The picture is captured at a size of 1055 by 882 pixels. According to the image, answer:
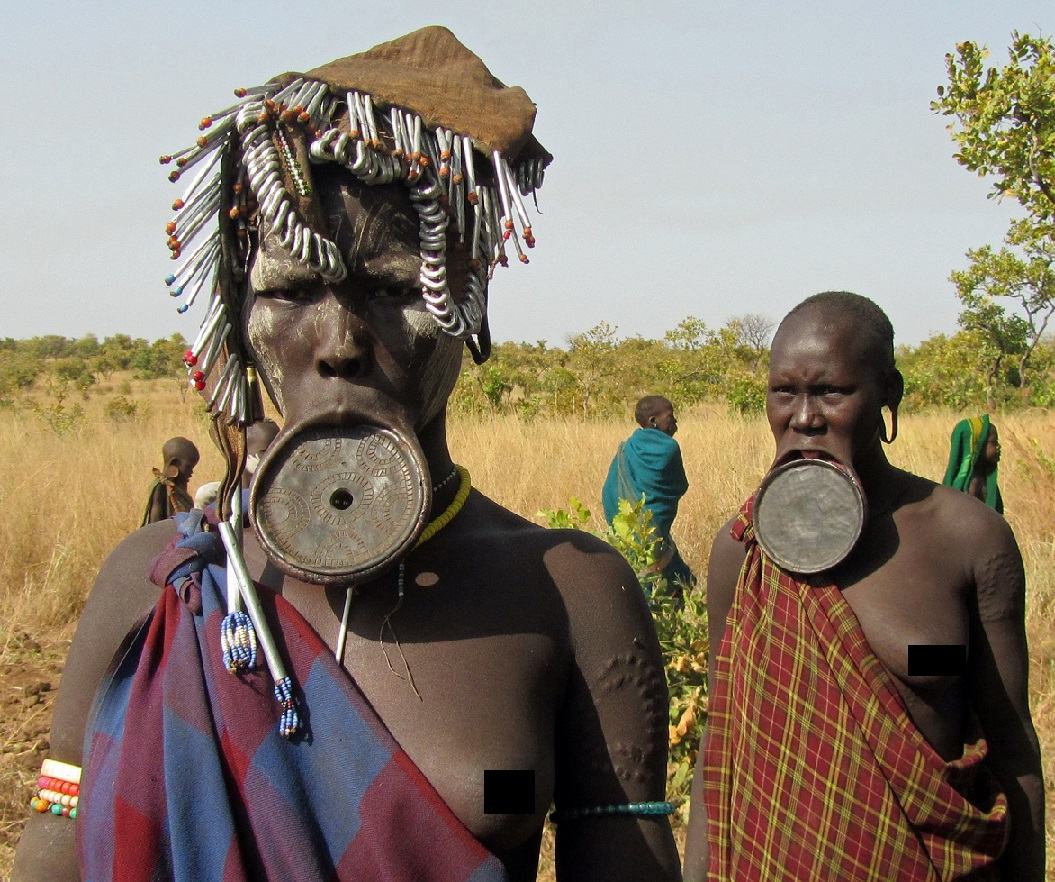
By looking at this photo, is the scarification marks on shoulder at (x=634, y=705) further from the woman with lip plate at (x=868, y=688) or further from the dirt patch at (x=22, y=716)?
the dirt patch at (x=22, y=716)

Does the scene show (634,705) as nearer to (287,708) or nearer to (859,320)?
(287,708)

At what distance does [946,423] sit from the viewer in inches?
482

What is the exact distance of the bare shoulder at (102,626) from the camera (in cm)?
127

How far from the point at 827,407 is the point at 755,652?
56 cm

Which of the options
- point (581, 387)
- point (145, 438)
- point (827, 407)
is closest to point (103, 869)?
point (827, 407)

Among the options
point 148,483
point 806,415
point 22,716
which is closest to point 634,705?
point 806,415

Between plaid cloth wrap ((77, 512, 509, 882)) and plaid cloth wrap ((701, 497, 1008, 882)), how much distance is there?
49.0 inches

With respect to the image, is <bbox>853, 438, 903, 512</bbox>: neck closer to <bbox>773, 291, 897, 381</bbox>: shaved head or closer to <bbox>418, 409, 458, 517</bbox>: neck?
<bbox>773, 291, 897, 381</bbox>: shaved head

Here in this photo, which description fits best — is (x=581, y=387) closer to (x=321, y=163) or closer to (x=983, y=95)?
(x=983, y=95)

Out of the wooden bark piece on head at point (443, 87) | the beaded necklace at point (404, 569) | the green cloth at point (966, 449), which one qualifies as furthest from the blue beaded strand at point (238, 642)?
the green cloth at point (966, 449)

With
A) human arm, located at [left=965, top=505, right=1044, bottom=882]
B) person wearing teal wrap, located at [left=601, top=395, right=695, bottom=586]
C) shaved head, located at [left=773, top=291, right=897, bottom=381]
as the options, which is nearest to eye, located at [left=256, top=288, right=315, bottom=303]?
shaved head, located at [left=773, top=291, right=897, bottom=381]

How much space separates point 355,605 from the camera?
4.34 feet

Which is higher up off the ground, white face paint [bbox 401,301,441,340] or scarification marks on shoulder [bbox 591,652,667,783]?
white face paint [bbox 401,301,441,340]

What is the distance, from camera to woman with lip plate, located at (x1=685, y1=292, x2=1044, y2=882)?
2191 millimetres
